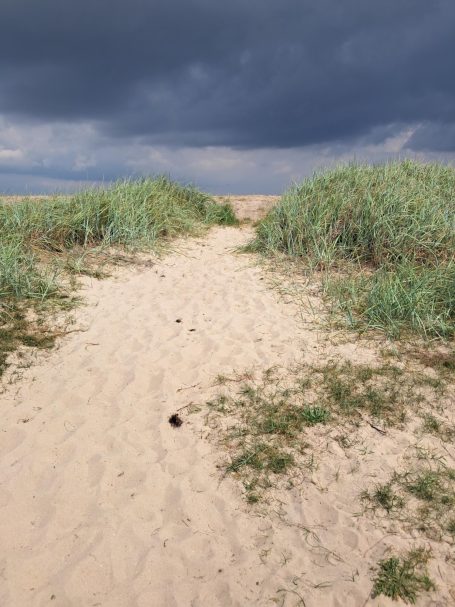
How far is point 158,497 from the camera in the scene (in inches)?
113

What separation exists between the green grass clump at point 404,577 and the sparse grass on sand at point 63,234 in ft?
10.7

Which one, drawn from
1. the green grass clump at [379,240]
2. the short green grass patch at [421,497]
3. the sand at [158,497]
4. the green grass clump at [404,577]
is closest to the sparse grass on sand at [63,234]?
the sand at [158,497]

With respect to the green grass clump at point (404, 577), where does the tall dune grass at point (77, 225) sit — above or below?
above

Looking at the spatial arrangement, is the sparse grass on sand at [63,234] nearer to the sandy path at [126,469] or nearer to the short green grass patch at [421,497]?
the sandy path at [126,469]

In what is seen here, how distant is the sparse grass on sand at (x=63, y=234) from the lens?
16.7ft

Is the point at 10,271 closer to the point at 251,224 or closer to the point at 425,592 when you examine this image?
the point at 425,592

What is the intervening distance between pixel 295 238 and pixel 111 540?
5.24m

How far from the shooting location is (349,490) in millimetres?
2857

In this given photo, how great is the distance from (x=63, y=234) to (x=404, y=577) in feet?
19.2

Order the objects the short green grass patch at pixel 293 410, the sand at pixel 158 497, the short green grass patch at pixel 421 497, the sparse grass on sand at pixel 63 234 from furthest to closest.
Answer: the sparse grass on sand at pixel 63 234 → the short green grass patch at pixel 293 410 → the short green grass patch at pixel 421 497 → the sand at pixel 158 497

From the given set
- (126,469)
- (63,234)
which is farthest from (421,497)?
(63,234)

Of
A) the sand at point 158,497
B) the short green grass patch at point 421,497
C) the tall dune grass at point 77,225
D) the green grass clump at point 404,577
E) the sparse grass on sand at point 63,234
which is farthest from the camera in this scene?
the tall dune grass at point 77,225

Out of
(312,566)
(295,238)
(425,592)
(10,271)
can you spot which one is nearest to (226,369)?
(312,566)

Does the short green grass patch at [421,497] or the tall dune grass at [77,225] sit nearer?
the short green grass patch at [421,497]
